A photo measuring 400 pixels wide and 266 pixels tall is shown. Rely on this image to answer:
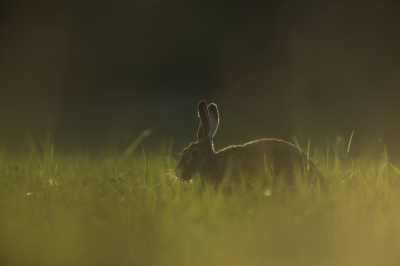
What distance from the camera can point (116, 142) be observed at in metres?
6.40

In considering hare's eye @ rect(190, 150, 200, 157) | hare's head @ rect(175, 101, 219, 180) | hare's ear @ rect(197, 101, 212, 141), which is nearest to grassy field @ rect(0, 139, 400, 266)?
hare's head @ rect(175, 101, 219, 180)

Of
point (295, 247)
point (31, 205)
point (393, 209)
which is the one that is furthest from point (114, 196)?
point (393, 209)

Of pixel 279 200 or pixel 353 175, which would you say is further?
pixel 353 175

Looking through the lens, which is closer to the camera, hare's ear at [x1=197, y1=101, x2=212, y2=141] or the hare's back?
the hare's back

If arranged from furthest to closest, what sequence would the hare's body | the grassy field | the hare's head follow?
the hare's head → the hare's body → the grassy field

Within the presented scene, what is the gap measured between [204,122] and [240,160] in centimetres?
72

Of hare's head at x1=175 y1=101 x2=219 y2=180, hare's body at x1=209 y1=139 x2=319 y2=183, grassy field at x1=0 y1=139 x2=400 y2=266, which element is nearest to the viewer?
grassy field at x1=0 y1=139 x2=400 y2=266

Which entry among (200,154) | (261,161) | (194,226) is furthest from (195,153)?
(194,226)

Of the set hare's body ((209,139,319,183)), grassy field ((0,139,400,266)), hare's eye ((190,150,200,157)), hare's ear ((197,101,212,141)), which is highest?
hare's ear ((197,101,212,141))

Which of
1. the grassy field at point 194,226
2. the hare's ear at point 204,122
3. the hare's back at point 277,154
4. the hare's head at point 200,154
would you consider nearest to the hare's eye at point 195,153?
the hare's head at point 200,154

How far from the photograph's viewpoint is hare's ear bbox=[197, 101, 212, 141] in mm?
5070

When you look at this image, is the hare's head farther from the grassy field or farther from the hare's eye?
the grassy field

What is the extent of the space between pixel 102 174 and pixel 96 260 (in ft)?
8.03

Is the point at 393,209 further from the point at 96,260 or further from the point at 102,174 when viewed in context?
the point at 102,174
